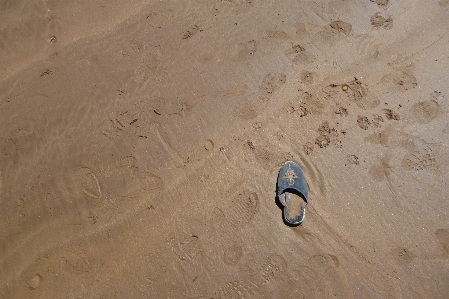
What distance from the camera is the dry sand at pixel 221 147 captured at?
3.22 m

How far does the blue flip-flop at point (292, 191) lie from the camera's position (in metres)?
3.32

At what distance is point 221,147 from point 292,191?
761 millimetres

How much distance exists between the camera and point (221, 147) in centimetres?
350

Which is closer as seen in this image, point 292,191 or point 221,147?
point 292,191

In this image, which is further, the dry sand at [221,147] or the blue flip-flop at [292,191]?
the blue flip-flop at [292,191]

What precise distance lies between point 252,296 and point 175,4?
3014mm

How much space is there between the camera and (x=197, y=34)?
392 centimetres

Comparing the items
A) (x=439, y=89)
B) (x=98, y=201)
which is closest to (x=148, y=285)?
(x=98, y=201)

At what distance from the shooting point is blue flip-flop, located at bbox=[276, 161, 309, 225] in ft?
10.9

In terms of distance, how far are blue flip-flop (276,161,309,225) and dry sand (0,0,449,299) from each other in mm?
75

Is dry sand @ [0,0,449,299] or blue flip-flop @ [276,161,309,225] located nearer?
dry sand @ [0,0,449,299]

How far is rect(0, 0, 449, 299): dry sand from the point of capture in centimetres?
322

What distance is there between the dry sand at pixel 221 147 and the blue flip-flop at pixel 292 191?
3.0 inches

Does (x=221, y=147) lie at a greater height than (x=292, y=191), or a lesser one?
greater
